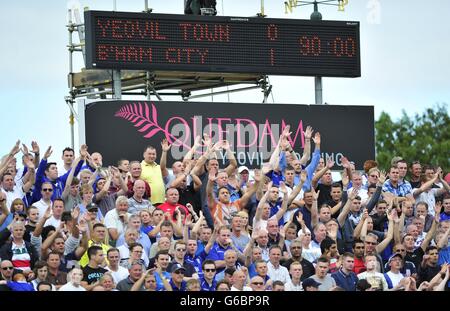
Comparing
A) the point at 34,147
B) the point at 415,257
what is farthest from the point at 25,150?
the point at 415,257

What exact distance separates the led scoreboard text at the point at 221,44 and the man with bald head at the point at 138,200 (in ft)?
14.5

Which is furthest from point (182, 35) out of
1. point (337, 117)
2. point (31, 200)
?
point (31, 200)

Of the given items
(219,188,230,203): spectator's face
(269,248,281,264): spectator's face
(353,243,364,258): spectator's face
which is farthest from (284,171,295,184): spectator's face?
(269,248,281,264): spectator's face

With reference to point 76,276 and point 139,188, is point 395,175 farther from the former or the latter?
point 76,276

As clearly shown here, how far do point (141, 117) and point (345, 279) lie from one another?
7.28 m

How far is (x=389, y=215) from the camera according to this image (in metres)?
28.0

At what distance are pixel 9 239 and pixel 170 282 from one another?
2420 mm

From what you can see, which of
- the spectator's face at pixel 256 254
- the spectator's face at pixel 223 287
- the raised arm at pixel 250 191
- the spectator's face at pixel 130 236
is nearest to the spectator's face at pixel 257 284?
the spectator's face at pixel 223 287

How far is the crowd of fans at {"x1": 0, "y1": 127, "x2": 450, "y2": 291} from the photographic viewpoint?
79.4ft

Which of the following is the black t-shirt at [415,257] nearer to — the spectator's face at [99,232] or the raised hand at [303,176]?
the raised hand at [303,176]

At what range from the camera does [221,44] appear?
103 ft

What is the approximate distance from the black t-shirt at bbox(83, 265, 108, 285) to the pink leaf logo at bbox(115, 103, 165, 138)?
7.79 m

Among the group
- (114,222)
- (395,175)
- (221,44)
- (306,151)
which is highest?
(221,44)

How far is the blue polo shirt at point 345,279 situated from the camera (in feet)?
83.7
